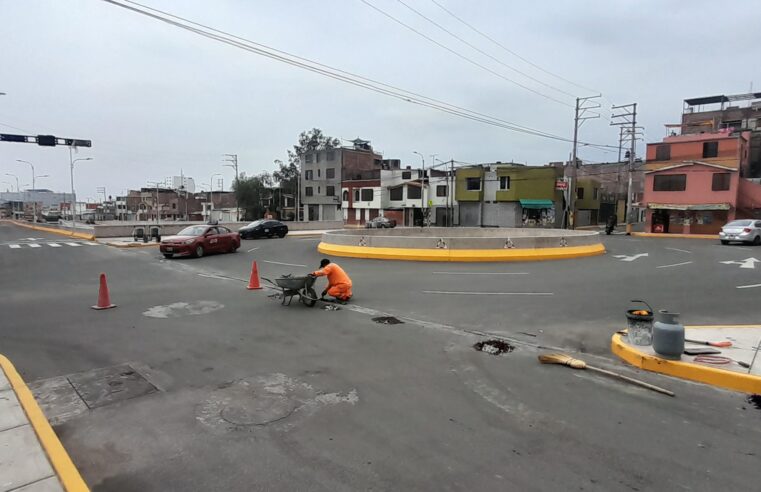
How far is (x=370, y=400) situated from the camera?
5242 millimetres

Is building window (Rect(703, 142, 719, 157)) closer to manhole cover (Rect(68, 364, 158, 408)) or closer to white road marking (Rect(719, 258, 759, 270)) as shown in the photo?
white road marking (Rect(719, 258, 759, 270))

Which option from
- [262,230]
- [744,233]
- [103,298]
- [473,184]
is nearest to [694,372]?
[103,298]

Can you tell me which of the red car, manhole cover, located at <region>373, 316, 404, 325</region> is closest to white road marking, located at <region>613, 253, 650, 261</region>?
manhole cover, located at <region>373, 316, 404, 325</region>

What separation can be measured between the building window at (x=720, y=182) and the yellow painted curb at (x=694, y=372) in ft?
153

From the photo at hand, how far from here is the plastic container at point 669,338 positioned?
6227 millimetres

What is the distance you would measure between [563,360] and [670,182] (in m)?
48.0

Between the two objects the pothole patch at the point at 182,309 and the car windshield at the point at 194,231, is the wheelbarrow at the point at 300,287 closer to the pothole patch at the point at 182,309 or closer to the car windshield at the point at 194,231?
the pothole patch at the point at 182,309

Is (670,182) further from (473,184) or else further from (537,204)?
(473,184)

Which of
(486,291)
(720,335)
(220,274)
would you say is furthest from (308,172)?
(720,335)

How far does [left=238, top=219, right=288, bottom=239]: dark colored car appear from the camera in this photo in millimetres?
35406

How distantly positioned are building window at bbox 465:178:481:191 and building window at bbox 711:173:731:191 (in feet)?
89.1

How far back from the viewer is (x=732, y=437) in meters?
4.43

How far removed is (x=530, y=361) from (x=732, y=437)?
257 centimetres

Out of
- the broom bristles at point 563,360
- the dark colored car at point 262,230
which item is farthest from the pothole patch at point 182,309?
the dark colored car at point 262,230
